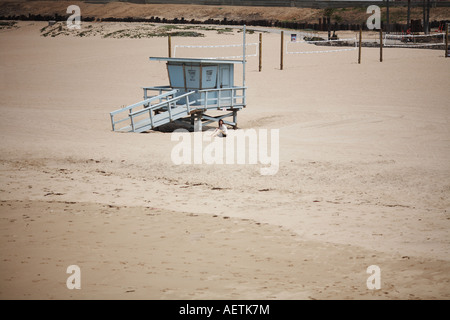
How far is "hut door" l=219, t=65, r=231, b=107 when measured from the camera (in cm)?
2105

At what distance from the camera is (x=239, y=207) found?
36.7ft

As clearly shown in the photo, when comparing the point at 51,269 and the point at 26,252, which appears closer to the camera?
the point at 51,269

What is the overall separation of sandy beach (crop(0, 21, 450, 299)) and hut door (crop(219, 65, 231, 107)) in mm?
1237

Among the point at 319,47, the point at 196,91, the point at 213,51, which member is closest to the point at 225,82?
the point at 196,91

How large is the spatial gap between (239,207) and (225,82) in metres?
10.9

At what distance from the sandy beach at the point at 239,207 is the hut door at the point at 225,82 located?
1237 mm

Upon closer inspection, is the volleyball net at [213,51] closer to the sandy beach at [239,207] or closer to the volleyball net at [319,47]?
the volleyball net at [319,47]

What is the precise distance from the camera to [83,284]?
24.0 feet

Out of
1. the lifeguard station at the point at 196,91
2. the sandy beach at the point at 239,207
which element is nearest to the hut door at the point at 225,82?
the lifeguard station at the point at 196,91

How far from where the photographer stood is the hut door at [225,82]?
21.0 metres

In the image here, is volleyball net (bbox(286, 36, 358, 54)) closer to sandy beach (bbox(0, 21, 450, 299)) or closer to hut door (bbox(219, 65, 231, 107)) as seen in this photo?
sandy beach (bbox(0, 21, 450, 299))

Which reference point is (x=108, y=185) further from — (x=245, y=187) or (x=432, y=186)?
(x=432, y=186)
